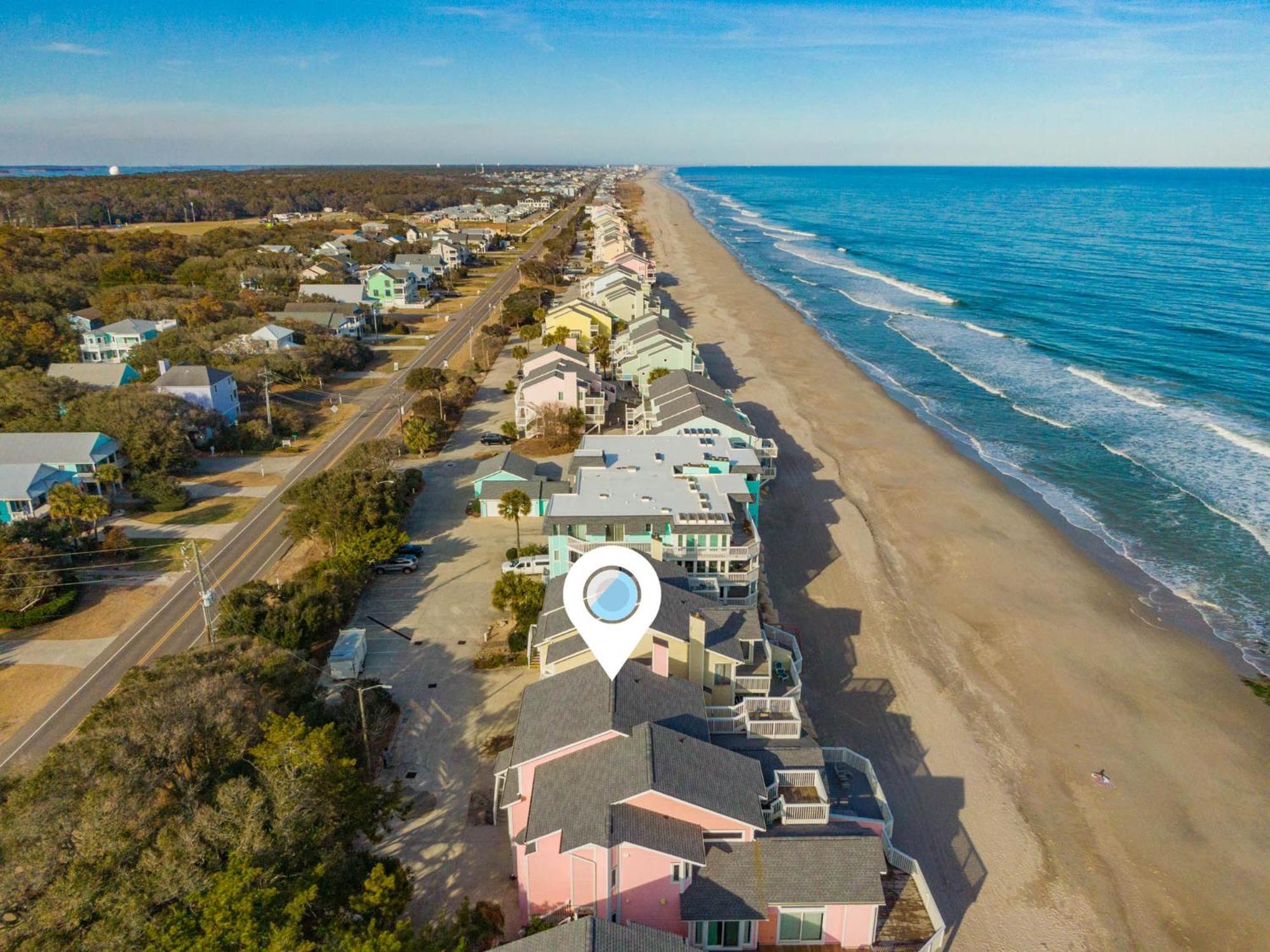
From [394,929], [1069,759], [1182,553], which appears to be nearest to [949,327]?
[1182,553]

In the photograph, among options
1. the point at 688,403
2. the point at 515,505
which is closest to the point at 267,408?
the point at 515,505

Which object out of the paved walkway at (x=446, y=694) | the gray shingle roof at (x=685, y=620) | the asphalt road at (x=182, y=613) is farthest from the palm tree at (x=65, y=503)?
the gray shingle roof at (x=685, y=620)

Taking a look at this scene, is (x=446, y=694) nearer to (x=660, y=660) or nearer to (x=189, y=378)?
(x=660, y=660)

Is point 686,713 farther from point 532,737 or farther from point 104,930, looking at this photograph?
point 104,930

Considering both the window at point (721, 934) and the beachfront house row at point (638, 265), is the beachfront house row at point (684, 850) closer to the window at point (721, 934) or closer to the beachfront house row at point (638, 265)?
the window at point (721, 934)

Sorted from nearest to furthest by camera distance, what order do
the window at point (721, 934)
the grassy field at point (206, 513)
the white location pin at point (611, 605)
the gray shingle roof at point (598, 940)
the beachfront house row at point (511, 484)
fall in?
the gray shingle roof at point (598, 940), the window at point (721, 934), the white location pin at point (611, 605), the beachfront house row at point (511, 484), the grassy field at point (206, 513)

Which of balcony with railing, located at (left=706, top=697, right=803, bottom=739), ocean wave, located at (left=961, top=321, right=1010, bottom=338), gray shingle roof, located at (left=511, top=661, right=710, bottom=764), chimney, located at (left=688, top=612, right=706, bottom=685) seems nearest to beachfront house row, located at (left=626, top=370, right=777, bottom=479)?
chimney, located at (left=688, top=612, right=706, bottom=685)
